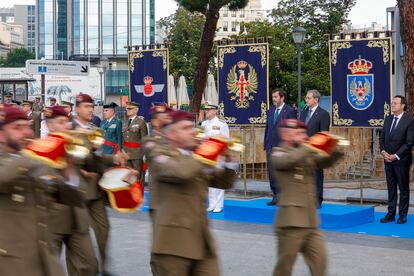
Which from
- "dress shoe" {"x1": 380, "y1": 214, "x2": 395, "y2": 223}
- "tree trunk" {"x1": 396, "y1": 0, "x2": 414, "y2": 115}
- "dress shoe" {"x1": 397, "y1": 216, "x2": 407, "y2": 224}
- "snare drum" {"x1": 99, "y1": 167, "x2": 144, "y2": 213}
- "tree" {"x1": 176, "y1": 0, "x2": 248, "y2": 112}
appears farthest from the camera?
"tree" {"x1": 176, "y1": 0, "x2": 248, "y2": 112}

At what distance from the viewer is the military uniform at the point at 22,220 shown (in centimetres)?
460

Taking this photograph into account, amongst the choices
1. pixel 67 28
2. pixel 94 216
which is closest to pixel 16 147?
pixel 94 216

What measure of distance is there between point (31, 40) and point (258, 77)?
19327 cm

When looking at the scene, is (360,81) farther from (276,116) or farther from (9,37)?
(9,37)

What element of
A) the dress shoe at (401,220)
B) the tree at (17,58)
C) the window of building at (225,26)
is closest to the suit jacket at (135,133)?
the dress shoe at (401,220)

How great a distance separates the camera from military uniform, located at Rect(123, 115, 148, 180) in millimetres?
12883

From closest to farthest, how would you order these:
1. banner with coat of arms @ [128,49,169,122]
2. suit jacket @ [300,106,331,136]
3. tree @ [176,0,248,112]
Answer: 1. suit jacket @ [300,106,331,136]
2. banner with coat of arms @ [128,49,169,122]
3. tree @ [176,0,248,112]

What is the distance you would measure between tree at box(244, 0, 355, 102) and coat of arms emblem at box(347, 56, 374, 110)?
31.0m

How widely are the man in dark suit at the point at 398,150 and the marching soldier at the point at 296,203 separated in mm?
4438

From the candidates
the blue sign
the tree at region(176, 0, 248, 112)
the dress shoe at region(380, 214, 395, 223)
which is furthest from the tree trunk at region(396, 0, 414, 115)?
the blue sign

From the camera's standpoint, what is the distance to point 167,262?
211 inches

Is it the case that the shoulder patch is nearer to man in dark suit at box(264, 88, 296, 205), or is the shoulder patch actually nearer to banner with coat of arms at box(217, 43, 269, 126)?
man in dark suit at box(264, 88, 296, 205)

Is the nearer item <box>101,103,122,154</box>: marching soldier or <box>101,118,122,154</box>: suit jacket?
<box>101,103,122,154</box>: marching soldier

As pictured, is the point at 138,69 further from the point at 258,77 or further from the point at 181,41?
the point at 181,41
